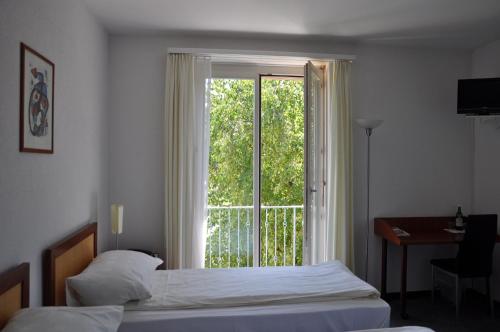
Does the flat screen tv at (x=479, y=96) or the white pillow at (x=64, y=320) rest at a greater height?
the flat screen tv at (x=479, y=96)

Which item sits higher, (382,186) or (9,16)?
(9,16)

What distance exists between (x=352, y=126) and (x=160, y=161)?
1.99 meters

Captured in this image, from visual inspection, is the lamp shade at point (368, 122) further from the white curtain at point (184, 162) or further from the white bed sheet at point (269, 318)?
the white bed sheet at point (269, 318)

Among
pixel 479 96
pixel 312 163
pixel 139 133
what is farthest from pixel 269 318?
pixel 479 96

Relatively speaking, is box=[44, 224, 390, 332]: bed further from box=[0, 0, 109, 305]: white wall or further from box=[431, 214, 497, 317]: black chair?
box=[431, 214, 497, 317]: black chair

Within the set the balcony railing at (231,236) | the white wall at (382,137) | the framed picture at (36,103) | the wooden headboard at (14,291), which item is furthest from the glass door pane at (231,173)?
the wooden headboard at (14,291)

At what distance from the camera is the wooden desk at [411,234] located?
3.07 metres

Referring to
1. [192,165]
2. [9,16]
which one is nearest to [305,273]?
[192,165]

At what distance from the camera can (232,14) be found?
9.29 feet

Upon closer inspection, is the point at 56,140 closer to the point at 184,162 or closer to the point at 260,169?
the point at 184,162

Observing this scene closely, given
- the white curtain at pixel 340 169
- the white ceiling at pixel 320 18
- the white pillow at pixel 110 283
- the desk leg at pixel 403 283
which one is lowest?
the desk leg at pixel 403 283

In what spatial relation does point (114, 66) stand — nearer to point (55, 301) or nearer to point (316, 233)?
point (55, 301)

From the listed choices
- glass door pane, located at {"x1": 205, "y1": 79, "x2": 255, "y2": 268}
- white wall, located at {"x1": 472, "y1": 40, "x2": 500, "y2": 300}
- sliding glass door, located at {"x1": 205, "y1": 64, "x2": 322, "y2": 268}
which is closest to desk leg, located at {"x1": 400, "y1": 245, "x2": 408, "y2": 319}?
sliding glass door, located at {"x1": 205, "y1": 64, "x2": 322, "y2": 268}

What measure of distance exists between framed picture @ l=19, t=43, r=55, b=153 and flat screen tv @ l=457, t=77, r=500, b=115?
11.6 ft
